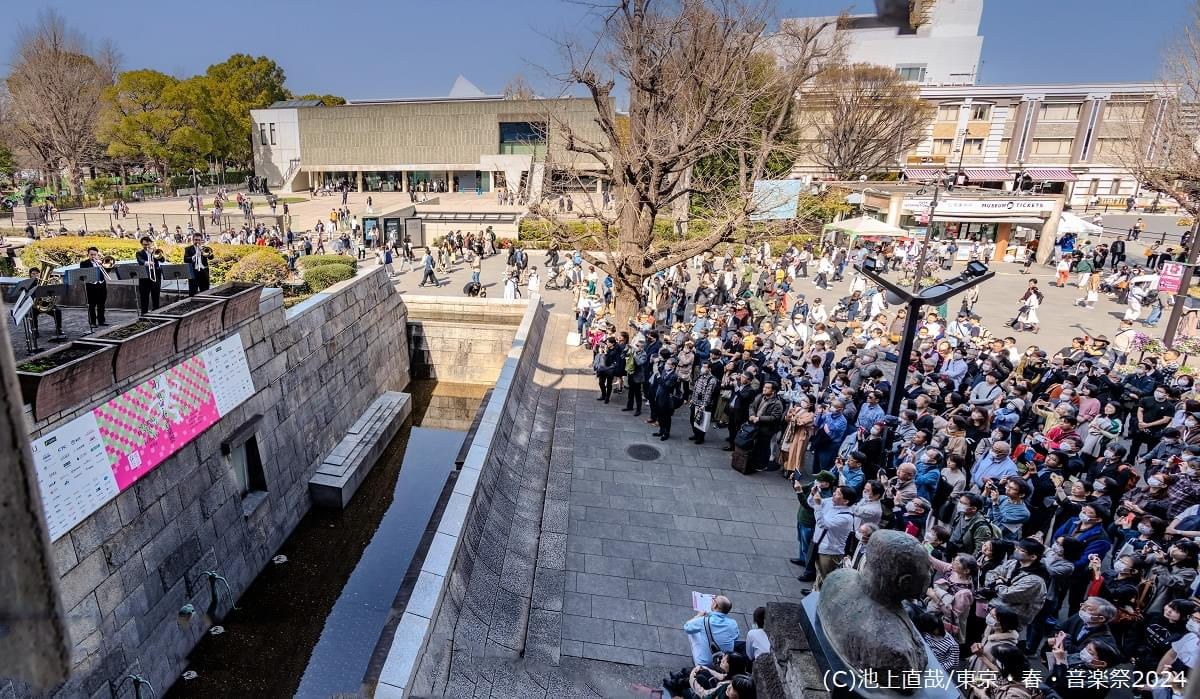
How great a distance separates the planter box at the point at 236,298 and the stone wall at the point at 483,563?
454cm

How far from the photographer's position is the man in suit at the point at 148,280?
10914mm

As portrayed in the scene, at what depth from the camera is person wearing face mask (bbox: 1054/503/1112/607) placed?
645cm

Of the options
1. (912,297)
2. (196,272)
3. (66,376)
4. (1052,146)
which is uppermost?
(1052,146)

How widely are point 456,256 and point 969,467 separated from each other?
970 inches

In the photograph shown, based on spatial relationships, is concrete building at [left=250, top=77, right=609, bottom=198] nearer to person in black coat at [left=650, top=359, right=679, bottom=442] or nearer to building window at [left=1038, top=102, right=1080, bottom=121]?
building window at [left=1038, top=102, right=1080, bottom=121]

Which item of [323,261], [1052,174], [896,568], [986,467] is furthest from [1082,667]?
[1052,174]

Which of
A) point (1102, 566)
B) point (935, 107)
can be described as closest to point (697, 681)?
point (1102, 566)

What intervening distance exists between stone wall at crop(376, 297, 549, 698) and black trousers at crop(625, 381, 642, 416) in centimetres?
232

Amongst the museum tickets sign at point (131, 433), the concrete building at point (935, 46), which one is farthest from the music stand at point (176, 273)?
the concrete building at point (935, 46)

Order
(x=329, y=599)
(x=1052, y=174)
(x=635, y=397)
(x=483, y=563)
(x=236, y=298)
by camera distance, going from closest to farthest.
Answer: (x=483, y=563)
(x=236, y=298)
(x=329, y=599)
(x=635, y=397)
(x=1052, y=174)

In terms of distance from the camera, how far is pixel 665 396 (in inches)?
474

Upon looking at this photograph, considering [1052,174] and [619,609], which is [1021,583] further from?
[1052,174]

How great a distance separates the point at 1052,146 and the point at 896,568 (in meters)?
63.6

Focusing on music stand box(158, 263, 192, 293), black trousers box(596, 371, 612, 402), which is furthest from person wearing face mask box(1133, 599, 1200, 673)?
music stand box(158, 263, 192, 293)
